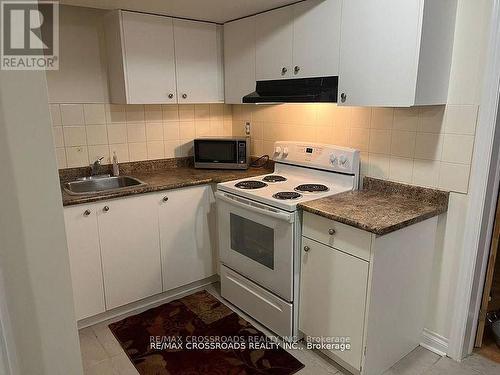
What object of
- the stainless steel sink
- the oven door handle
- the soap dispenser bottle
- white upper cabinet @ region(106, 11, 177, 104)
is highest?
white upper cabinet @ region(106, 11, 177, 104)

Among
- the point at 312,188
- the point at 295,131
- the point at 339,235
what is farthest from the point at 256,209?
the point at 295,131

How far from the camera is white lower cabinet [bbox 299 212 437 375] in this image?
1758mm

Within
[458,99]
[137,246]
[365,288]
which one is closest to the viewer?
[365,288]

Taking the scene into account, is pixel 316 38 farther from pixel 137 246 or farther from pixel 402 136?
pixel 137 246

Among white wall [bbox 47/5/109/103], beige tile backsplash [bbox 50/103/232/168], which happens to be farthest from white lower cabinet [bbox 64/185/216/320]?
white wall [bbox 47/5/109/103]

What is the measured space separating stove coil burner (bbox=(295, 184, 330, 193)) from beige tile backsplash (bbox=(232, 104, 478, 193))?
0.99 ft

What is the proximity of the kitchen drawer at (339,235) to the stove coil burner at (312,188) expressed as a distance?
296 mm

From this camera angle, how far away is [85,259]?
227cm

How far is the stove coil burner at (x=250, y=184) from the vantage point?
2.36m

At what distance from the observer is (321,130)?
2.56 meters

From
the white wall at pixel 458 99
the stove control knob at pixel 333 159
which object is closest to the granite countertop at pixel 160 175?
the stove control knob at pixel 333 159

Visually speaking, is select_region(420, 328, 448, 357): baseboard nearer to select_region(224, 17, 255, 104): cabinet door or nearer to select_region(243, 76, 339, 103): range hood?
select_region(243, 76, 339, 103): range hood

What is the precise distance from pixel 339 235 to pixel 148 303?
5.25 ft

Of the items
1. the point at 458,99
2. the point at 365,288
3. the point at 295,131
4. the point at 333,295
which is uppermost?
the point at 458,99
